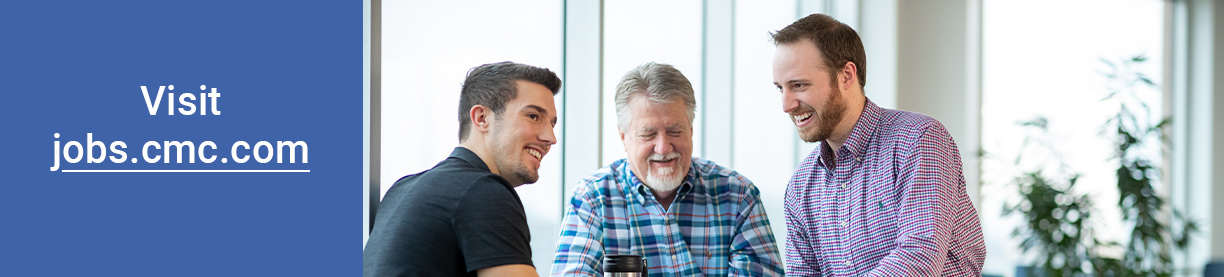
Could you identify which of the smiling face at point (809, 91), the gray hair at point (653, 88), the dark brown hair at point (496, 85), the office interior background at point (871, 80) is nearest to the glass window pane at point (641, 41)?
the office interior background at point (871, 80)

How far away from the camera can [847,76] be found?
2.08 m

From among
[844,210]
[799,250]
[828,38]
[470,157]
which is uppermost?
[828,38]

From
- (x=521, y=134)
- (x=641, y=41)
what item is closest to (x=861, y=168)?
(x=521, y=134)

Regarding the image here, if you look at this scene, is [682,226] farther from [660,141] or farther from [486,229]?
[486,229]

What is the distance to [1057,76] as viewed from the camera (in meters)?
5.62

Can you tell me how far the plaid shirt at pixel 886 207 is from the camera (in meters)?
1.89

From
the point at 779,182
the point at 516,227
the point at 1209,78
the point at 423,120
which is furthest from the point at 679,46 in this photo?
the point at 1209,78

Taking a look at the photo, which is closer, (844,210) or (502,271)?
(502,271)

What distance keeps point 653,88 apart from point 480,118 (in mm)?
514

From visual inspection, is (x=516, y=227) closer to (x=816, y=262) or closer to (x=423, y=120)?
(x=816, y=262)

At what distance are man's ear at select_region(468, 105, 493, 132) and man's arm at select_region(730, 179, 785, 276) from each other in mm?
694
